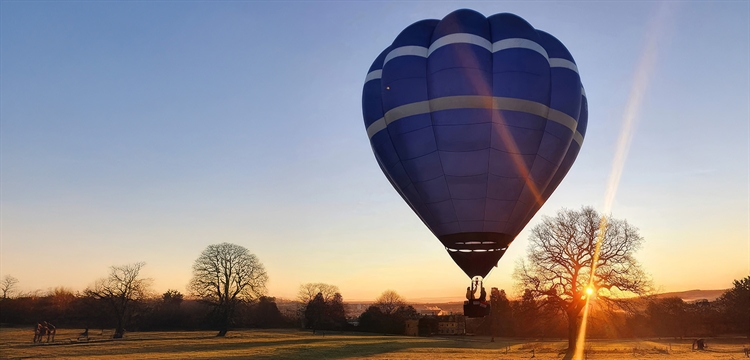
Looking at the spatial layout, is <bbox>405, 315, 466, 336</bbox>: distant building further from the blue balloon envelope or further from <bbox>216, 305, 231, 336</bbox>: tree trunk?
the blue balloon envelope

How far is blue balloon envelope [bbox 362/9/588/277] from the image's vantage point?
17891mm

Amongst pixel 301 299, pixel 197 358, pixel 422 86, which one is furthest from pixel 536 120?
pixel 301 299

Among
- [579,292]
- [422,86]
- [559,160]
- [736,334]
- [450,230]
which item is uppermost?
[422,86]

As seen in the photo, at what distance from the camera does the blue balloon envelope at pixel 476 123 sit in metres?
17.9

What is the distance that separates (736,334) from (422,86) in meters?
67.5

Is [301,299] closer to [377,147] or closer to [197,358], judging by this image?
[197,358]

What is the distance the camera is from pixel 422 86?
1861 cm

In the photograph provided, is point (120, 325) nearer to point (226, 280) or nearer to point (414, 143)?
point (226, 280)

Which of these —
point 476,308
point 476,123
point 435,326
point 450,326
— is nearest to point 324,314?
point 435,326

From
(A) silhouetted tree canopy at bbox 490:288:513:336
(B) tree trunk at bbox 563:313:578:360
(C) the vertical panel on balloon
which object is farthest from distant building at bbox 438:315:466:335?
(C) the vertical panel on balloon

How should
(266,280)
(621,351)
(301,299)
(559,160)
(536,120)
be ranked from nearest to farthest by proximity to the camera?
(536,120), (559,160), (621,351), (266,280), (301,299)

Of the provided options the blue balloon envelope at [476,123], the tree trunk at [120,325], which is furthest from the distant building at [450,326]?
the blue balloon envelope at [476,123]

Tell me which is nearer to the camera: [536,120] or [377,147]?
[536,120]

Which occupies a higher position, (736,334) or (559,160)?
(559,160)
